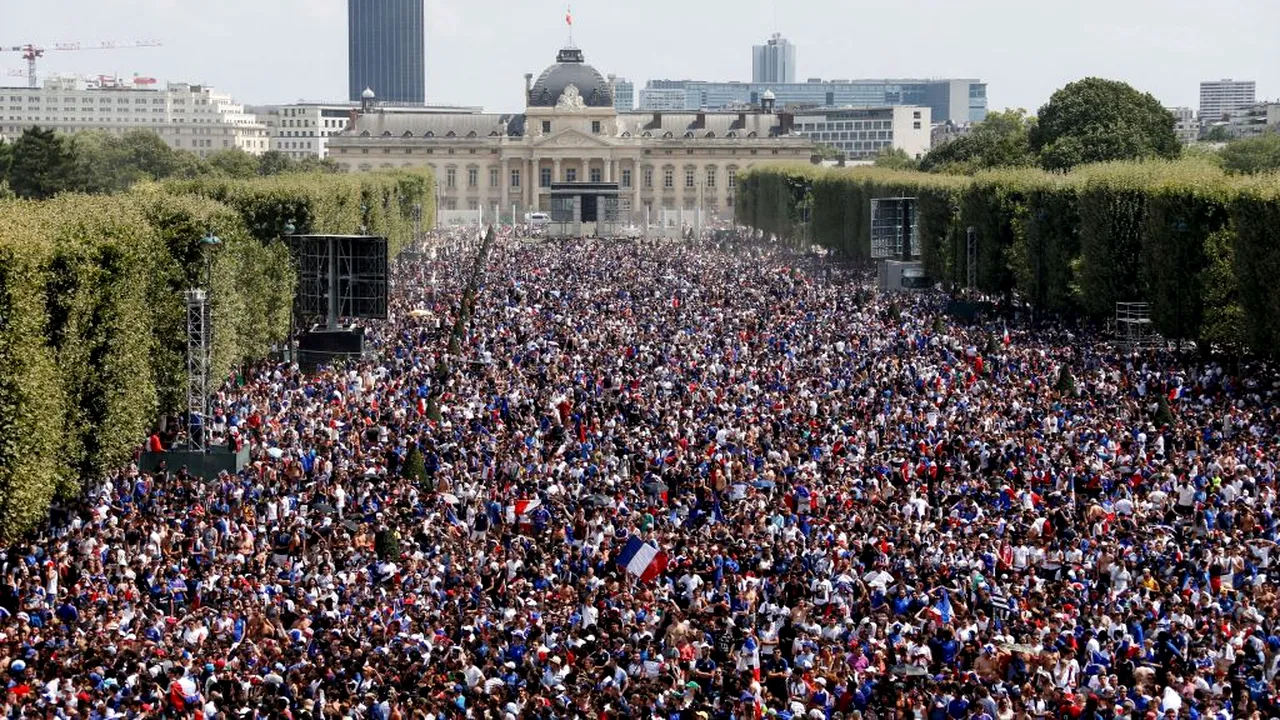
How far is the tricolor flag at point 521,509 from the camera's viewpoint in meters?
32.4

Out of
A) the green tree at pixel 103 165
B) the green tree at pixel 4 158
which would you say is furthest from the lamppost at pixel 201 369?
the green tree at pixel 103 165

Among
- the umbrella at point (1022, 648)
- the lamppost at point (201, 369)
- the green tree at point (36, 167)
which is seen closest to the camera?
the umbrella at point (1022, 648)

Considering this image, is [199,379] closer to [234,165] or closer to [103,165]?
[234,165]

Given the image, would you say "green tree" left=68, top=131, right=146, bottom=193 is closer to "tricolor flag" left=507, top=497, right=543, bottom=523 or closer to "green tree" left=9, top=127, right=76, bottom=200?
"green tree" left=9, top=127, right=76, bottom=200

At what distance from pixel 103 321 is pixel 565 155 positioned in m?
152

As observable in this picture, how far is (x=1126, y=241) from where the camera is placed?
60656mm

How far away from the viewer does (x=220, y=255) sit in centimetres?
4872

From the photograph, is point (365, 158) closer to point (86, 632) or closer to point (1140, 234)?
point (1140, 234)

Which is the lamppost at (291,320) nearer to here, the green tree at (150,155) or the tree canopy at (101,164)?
the tree canopy at (101,164)

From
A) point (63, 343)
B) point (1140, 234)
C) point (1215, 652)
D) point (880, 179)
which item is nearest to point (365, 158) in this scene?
point (880, 179)

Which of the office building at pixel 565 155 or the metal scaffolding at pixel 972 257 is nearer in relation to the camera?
the metal scaffolding at pixel 972 257

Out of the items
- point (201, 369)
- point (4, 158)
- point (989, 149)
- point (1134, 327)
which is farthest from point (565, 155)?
point (201, 369)

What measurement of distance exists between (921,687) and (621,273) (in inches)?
2445

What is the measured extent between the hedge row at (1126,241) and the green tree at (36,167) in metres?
48.9
